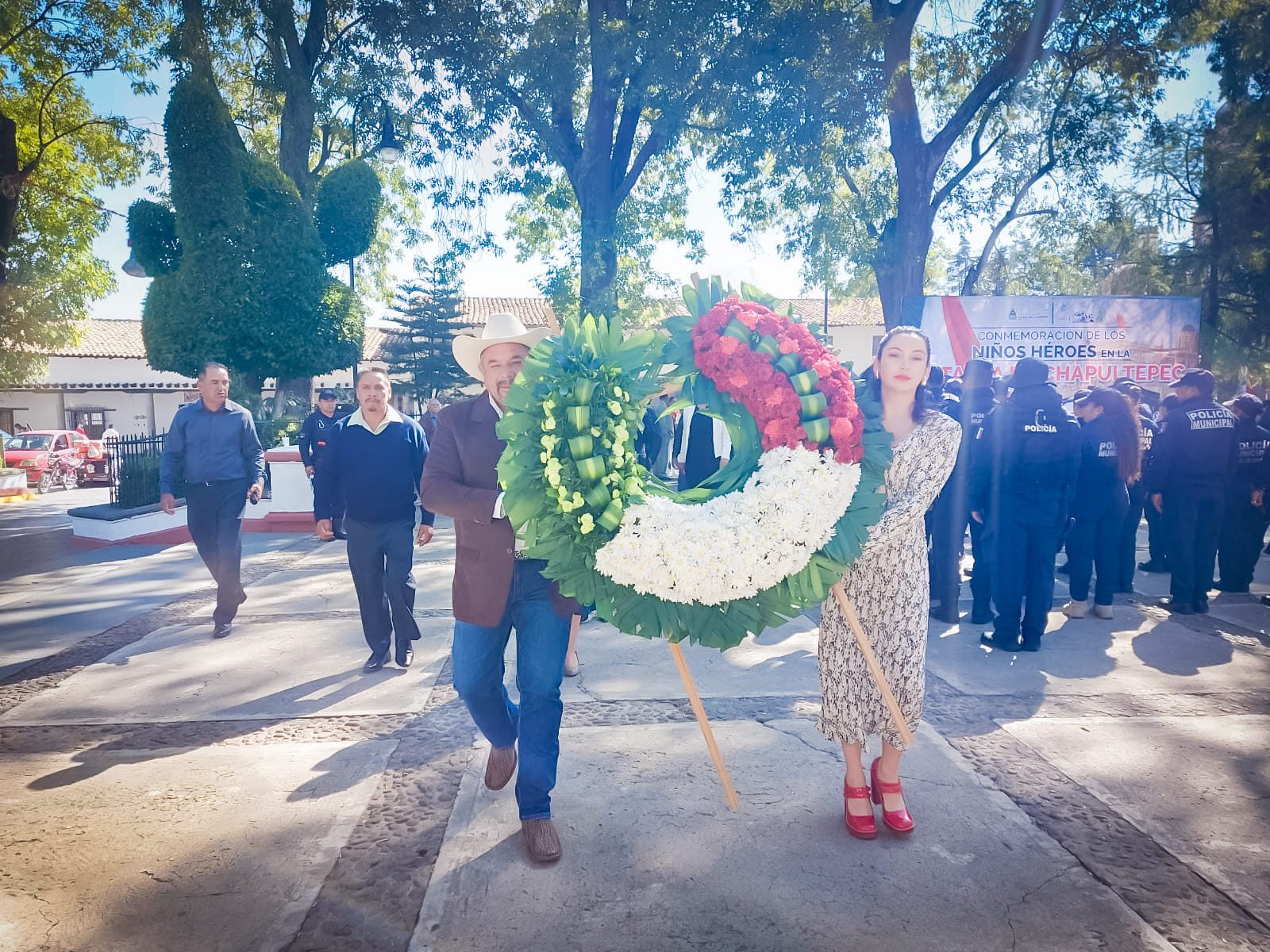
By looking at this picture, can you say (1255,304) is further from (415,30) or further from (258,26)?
(258,26)

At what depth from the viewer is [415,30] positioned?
47.6 feet

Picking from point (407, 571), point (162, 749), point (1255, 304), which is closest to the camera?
point (162, 749)

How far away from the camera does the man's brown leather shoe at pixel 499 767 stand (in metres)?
3.59

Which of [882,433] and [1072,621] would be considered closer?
[882,433]

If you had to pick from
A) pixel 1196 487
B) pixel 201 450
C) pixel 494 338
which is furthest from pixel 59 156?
pixel 1196 487

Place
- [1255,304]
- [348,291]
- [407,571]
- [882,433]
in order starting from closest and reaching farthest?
[882,433]
[407,571]
[348,291]
[1255,304]

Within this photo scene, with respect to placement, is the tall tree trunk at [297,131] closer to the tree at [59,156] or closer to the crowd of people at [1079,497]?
the tree at [59,156]

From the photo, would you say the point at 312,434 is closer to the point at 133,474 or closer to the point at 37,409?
the point at 133,474

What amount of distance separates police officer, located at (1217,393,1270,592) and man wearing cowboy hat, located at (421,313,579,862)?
7705mm

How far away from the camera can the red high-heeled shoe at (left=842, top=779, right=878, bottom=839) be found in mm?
3189

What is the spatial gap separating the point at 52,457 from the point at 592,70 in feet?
63.5

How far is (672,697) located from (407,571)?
2.03 m

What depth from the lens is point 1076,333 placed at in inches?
536

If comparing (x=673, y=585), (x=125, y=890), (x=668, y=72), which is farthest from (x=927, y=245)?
(x=125, y=890)
